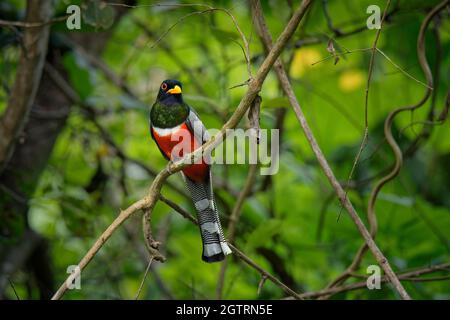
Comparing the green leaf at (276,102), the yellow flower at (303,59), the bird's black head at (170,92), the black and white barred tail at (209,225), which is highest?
the yellow flower at (303,59)

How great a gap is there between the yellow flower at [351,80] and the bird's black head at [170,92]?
8.02ft

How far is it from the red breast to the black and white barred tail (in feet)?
0.11

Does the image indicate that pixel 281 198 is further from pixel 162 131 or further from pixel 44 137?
pixel 162 131

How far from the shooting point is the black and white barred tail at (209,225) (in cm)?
252

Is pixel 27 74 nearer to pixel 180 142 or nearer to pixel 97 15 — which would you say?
pixel 97 15

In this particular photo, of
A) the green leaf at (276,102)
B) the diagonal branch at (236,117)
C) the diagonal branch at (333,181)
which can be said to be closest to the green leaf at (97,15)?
the diagonal branch at (333,181)

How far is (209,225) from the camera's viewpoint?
100 inches

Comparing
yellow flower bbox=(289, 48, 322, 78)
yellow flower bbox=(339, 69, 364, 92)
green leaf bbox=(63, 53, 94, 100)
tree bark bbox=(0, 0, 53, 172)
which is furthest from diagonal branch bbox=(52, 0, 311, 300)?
yellow flower bbox=(339, 69, 364, 92)

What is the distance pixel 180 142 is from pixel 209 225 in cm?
34

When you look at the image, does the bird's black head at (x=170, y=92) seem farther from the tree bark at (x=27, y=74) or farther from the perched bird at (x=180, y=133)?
the tree bark at (x=27, y=74)

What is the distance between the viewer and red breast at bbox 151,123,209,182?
268 centimetres

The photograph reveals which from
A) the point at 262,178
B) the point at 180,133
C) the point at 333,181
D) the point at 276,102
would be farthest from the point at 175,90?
the point at 262,178
